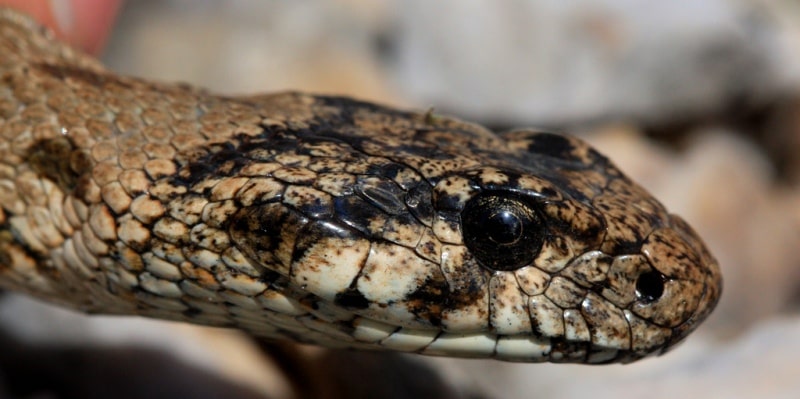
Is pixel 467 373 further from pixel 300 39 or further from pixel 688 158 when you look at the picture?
pixel 688 158

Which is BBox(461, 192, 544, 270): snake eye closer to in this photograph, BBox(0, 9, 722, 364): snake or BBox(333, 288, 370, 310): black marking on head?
BBox(0, 9, 722, 364): snake

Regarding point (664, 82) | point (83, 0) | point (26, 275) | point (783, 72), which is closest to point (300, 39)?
point (83, 0)

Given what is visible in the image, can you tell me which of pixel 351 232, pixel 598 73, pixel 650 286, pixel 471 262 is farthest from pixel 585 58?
pixel 351 232

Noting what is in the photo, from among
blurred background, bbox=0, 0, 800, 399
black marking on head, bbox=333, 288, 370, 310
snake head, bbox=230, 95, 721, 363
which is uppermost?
blurred background, bbox=0, 0, 800, 399

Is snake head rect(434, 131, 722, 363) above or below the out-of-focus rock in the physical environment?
below

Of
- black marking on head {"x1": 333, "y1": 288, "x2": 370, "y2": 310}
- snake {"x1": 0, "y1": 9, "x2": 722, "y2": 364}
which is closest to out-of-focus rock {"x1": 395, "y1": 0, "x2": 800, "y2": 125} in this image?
snake {"x1": 0, "y1": 9, "x2": 722, "y2": 364}

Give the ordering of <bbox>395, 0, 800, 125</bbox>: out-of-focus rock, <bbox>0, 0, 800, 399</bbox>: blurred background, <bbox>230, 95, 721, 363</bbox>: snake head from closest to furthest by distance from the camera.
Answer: <bbox>230, 95, 721, 363</bbox>: snake head < <bbox>0, 0, 800, 399</bbox>: blurred background < <bbox>395, 0, 800, 125</bbox>: out-of-focus rock
